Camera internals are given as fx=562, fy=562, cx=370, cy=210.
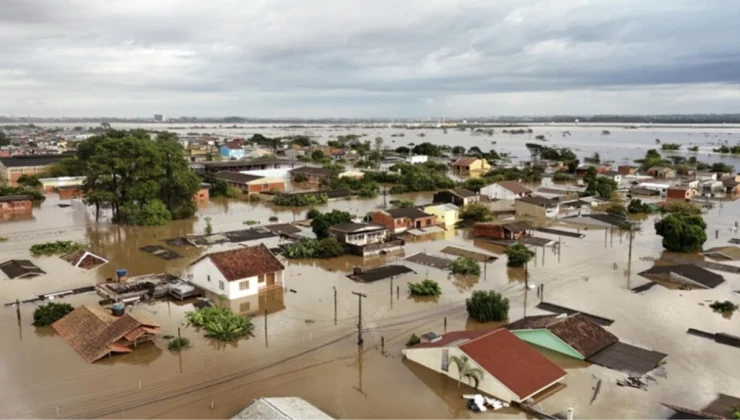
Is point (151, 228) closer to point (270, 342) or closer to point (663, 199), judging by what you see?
point (270, 342)

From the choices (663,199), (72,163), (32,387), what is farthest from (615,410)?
(72,163)

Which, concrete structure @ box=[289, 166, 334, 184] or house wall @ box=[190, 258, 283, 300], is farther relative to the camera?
concrete structure @ box=[289, 166, 334, 184]

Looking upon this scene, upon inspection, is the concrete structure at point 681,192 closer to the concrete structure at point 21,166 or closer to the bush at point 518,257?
the bush at point 518,257

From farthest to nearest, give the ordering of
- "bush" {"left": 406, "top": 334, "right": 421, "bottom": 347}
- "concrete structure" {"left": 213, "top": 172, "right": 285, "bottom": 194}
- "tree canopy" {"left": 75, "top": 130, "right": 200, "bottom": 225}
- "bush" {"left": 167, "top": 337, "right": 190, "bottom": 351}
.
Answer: "concrete structure" {"left": 213, "top": 172, "right": 285, "bottom": 194}, "tree canopy" {"left": 75, "top": 130, "right": 200, "bottom": 225}, "bush" {"left": 406, "top": 334, "right": 421, "bottom": 347}, "bush" {"left": 167, "top": 337, "right": 190, "bottom": 351}

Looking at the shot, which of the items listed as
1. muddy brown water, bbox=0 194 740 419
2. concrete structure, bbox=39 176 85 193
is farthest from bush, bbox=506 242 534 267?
concrete structure, bbox=39 176 85 193

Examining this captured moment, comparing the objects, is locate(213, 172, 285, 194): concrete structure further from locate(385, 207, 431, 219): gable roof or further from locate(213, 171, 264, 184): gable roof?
locate(385, 207, 431, 219): gable roof

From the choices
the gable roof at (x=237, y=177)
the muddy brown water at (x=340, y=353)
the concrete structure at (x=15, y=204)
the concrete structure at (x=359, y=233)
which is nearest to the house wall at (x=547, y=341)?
the muddy brown water at (x=340, y=353)
